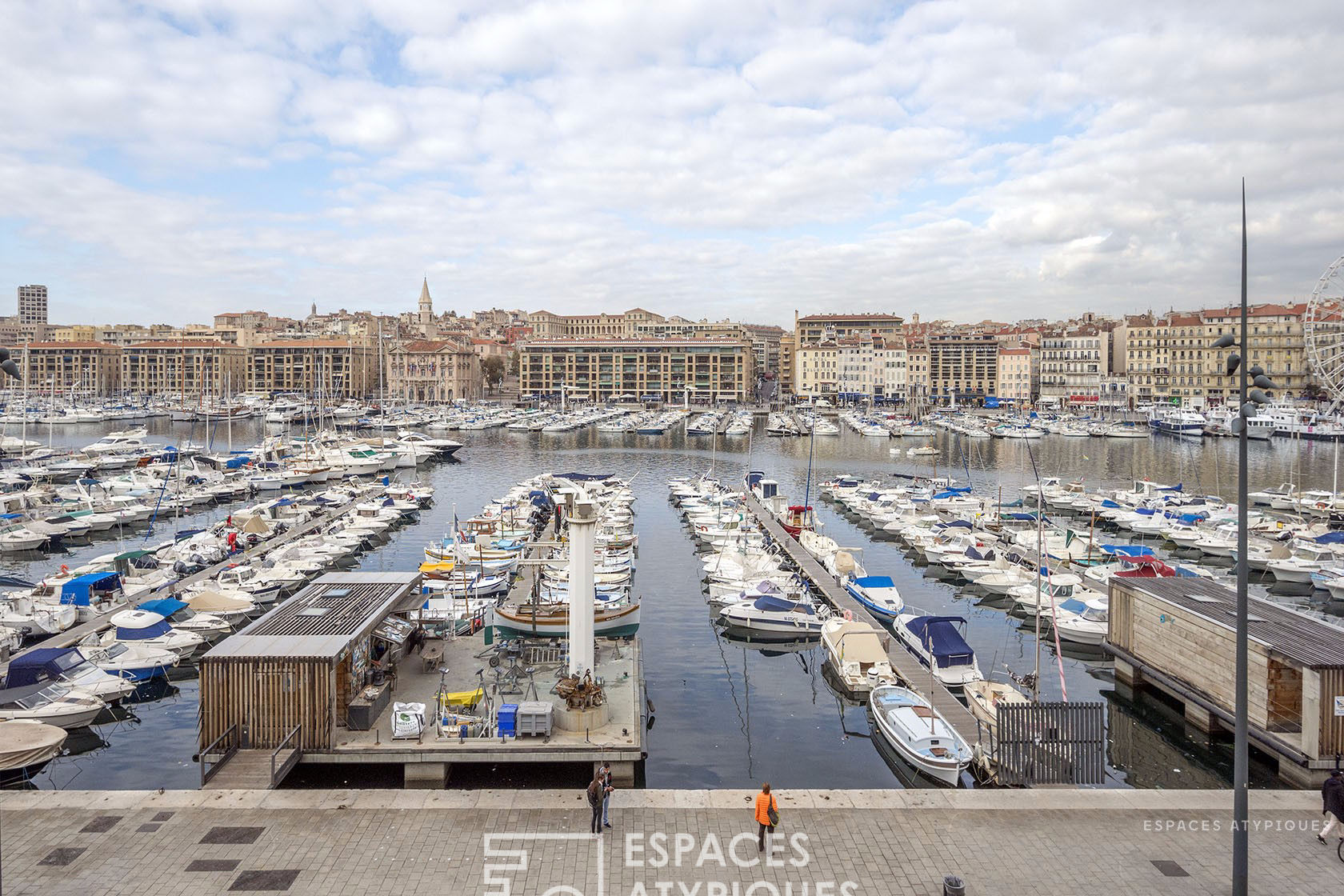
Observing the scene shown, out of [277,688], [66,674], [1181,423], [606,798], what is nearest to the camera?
[606,798]

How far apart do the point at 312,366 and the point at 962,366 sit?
104 m

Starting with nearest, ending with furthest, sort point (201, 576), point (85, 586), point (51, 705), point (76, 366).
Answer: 1. point (51, 705)
2. point (85, 586)
3. point (201, 576)
4. point (76, 366)

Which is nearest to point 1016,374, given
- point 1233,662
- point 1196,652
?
point 1196,652

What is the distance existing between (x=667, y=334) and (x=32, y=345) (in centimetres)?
11637

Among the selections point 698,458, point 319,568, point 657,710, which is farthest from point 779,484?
point 657,710

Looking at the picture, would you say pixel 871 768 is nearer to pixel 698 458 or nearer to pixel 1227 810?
pixel 1227 810

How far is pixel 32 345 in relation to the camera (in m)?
166

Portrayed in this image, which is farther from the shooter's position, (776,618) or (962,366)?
(962,366)

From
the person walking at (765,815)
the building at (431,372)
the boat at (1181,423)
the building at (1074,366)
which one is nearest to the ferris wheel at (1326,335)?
the person walking at (765,815)

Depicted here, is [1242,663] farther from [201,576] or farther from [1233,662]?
[201,576]

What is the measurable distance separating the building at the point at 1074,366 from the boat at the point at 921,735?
12359cm

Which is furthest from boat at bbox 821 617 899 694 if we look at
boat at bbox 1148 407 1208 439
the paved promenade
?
boat at bbox 1148 407 1208 439

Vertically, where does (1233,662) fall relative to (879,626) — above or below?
above

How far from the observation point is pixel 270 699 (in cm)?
1335
